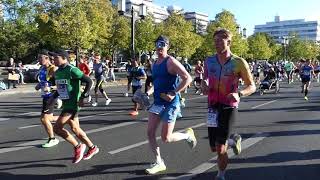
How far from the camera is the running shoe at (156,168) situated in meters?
6.71

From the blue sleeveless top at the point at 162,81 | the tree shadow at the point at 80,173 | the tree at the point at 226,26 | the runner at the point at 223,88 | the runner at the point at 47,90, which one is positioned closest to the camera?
the runner at the point at 223,88

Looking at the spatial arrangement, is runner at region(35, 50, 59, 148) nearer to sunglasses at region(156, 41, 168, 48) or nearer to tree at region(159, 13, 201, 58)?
sunglasses at region(156, 41, 168, 48)

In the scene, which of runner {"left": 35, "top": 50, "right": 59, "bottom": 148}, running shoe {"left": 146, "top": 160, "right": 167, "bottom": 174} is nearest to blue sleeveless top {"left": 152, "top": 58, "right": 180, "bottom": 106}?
running shoe {"left": 146, "top": 160, "right": 167, "bottom": 174}

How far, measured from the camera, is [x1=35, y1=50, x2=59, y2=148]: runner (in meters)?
8.80

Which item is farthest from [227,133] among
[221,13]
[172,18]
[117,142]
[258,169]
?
[221,13]

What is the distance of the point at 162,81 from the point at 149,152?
1859mm

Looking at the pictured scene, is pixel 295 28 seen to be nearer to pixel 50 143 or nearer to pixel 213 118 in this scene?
pixel 50 143

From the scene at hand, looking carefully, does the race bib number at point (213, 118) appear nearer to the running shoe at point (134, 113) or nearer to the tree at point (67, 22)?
the running shoe at point (134, 113)

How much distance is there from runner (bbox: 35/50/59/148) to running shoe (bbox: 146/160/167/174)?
2739mm

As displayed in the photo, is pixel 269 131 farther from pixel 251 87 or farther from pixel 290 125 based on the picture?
pixel 251 87

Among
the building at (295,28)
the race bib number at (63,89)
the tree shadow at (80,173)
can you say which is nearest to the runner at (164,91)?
the tree shadow at (80,173)

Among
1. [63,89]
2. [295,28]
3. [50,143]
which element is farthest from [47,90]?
[295,28]

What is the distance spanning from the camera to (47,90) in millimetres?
9070

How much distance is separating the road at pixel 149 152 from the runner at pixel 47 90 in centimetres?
26
